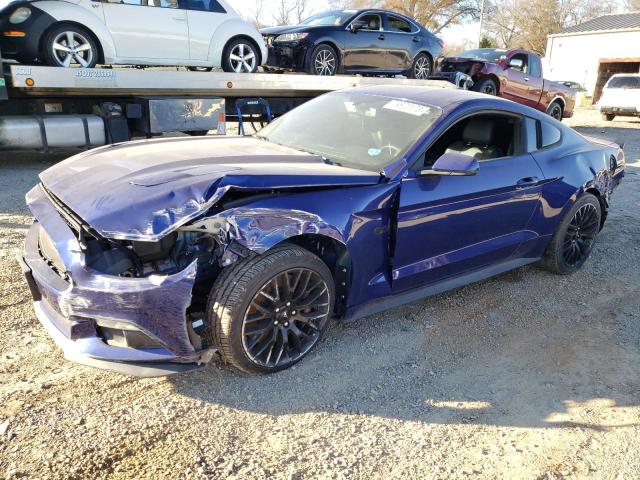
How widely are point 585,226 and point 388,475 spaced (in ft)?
11.7

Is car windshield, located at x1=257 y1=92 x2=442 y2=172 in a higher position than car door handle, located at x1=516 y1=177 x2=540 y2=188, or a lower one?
higher

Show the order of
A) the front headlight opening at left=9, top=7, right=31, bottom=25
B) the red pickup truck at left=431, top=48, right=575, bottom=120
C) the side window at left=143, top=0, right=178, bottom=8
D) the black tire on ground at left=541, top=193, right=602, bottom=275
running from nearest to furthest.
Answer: the black tire on ground at left=541, top=193, right=602, bottom=275 < the front headlight opening at left=9, top=7, right=31, bottom=25 < the side window at left=143, top=0, right=178, bottom=8 < the red pickup truck at left=431, top=48, right=575, bottom=120

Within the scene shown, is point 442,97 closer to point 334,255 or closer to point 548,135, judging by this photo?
point 548,135

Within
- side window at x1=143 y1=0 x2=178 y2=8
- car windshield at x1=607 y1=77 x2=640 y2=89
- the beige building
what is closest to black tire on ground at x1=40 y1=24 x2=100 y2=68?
side window at x1=143 y1=0 x2=178 y2=8

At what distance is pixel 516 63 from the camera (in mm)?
13664

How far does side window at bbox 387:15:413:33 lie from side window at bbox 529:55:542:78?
4250 millimetres

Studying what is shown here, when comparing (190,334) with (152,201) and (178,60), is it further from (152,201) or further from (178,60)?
(178,60)

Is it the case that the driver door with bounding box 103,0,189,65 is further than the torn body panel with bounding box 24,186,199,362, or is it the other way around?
the driver door with bounding box 103,0,189,65

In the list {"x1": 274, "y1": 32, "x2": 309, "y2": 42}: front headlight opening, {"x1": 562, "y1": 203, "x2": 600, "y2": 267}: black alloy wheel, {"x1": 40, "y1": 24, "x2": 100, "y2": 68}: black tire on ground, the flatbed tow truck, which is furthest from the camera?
{"x1": 274, "y1": 32, "x2": 309, "y2": 42}: front headlight opening

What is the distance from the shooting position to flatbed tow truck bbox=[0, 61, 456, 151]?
7.62 meters

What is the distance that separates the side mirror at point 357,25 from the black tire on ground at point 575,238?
6.69 metres

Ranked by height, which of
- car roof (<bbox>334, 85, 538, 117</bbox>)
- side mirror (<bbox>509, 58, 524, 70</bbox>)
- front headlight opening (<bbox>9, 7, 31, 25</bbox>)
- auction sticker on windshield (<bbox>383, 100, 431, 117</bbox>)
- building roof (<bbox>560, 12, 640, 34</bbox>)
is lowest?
auction sticker on windshield (<bbox>383, 100, 431, 117</bbox>)

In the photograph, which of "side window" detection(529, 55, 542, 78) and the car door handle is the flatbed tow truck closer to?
the car door handle

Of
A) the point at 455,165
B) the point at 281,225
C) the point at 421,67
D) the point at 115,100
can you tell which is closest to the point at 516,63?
the point at 421,67
